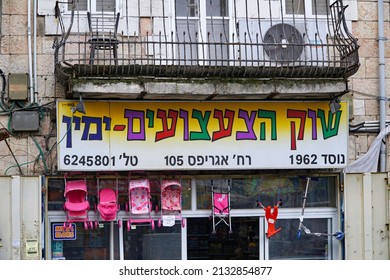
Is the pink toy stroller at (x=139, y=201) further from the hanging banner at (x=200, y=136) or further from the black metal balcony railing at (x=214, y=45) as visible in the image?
the black metal balcony railing at (x=214, y=45)

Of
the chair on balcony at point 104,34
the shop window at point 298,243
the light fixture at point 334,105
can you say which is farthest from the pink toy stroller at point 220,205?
the chair on balcony at point 104,34

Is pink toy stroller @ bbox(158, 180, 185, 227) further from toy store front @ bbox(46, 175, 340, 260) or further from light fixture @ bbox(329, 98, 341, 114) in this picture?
light fixture @ bbox(329, 98, 341, 114)

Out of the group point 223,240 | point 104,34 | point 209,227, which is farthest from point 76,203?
point 104,34

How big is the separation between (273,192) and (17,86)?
389cm

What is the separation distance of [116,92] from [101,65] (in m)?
0.41

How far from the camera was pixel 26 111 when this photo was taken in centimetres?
1318

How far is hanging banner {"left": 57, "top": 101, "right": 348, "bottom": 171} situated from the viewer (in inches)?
512

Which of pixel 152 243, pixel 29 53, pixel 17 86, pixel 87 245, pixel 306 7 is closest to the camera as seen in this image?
pixel 17 86

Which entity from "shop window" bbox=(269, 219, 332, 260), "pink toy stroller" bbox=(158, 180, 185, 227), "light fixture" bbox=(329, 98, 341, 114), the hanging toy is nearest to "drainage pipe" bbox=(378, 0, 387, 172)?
"light fixture" bbox=(329, 98, 341, 114)

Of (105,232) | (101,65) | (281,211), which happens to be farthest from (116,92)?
(281,211)

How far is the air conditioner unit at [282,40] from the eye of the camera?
13.5 m

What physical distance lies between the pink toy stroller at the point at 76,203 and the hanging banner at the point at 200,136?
0.30 m

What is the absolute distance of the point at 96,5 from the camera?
1350cm

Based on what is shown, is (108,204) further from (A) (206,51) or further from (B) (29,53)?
(A) (206,51)
